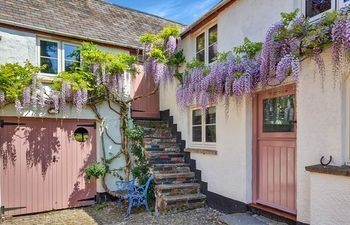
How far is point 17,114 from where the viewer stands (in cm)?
602

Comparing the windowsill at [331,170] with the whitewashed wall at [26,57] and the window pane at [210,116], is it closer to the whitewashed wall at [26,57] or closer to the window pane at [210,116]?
the window pane at [210,116]

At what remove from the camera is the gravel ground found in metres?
5.34

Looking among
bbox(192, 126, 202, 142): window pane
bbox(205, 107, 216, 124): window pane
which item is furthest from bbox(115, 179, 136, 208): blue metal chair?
bbox(205, 107, 216, 124): window pane

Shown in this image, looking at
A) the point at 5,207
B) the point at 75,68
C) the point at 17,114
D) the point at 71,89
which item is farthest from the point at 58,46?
the point at 5,207

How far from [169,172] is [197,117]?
1.54 meters

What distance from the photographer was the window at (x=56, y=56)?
6.52 metres

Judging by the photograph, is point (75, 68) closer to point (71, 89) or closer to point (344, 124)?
point (71, 89)

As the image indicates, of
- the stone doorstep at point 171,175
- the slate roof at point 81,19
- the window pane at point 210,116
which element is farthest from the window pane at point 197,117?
the slate roof at point 81,19

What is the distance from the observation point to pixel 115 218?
5797mm

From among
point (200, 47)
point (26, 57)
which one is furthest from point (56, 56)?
point (200, 47)

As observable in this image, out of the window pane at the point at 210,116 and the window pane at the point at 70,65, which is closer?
the window pane at the point at 210,116

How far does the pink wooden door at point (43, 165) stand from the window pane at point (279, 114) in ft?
14.3

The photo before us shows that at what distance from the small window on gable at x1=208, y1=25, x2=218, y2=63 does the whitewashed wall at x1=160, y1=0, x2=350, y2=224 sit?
0.78 ft

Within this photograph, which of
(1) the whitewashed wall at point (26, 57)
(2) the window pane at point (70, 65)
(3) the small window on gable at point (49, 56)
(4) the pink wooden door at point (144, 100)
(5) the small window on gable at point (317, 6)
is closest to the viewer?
(5) the small window on gable at point (317, 6)
